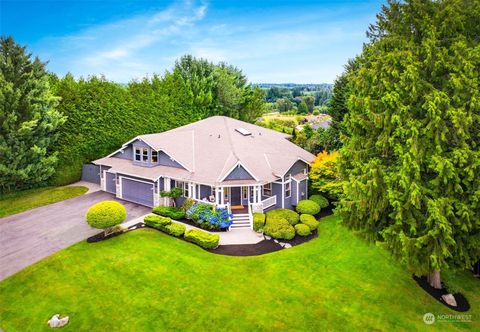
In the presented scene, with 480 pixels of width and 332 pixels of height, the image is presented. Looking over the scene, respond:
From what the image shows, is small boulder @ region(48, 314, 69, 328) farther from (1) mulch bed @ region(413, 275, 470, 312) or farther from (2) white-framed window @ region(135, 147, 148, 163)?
(2) white-framed window @ region(135, 147, 148, 163)

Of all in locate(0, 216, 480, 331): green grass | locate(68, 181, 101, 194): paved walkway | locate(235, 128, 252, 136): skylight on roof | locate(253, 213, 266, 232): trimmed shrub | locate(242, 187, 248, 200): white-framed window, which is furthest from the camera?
locate(235, 128, 252, 136): skylight on roof

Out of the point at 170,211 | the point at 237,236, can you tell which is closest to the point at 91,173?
the point at 170,211

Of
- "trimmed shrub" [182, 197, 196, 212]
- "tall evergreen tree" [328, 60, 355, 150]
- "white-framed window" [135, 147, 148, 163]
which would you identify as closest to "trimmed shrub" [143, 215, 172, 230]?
"trimmed shrub" [182, 197, 196, 212]

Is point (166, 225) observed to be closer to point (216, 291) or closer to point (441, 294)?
point (216, 291)

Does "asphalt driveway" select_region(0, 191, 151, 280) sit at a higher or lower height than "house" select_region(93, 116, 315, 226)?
lower

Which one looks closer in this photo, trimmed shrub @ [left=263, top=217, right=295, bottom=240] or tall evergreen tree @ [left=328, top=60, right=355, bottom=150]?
trimmed shrub @ [left=263, top=217, right=295, bottom=240]

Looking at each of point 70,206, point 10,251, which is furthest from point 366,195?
point 70,206

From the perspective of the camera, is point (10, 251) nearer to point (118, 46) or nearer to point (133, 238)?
point (133, 238)
